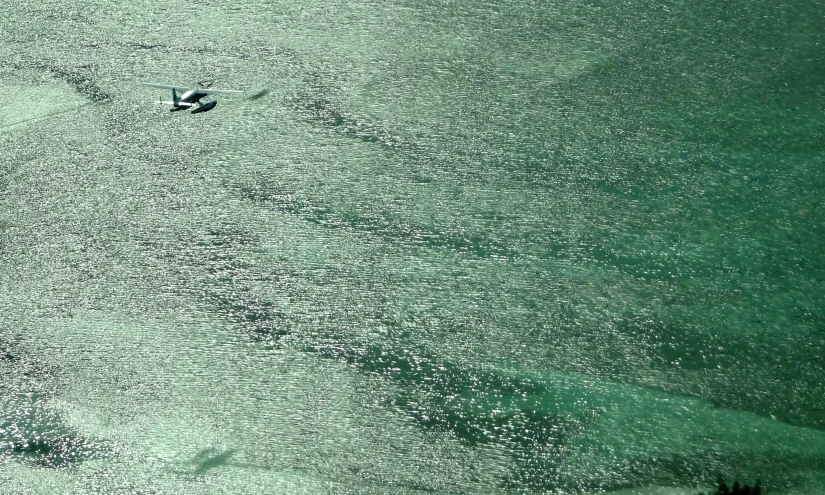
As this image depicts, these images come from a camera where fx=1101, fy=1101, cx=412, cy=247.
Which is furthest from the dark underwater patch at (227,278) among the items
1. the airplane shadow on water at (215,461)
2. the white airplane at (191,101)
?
the white airplane at (191,101)

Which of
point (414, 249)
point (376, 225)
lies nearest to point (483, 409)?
point (414, 249)

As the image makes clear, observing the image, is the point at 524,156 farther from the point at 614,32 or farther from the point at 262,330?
the point at 262,330

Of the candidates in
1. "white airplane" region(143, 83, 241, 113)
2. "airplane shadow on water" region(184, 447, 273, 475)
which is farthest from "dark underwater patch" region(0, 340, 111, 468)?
"white airplane" region(143, 83, 241, 113)

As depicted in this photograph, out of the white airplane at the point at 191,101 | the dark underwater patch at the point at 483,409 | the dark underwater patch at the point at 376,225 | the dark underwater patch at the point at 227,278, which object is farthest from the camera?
the white airplane at the point at 191,101

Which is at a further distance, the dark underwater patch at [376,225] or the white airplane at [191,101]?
the white airplane at [191,101]

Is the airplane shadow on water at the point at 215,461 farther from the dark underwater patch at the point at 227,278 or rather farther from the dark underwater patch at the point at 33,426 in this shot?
the dark underwater patch at the point at 227,278

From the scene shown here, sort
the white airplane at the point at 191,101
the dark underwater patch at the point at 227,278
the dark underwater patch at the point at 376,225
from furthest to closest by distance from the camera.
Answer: the white airplane at the point at 191,101
the dark underwater patch at the point at 376,225
the dark underwater patch at the point at 227,278

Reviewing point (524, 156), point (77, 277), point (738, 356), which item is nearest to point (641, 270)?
point (738, 356)

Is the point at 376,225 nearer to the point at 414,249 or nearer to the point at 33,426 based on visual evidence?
the point at 414,249
